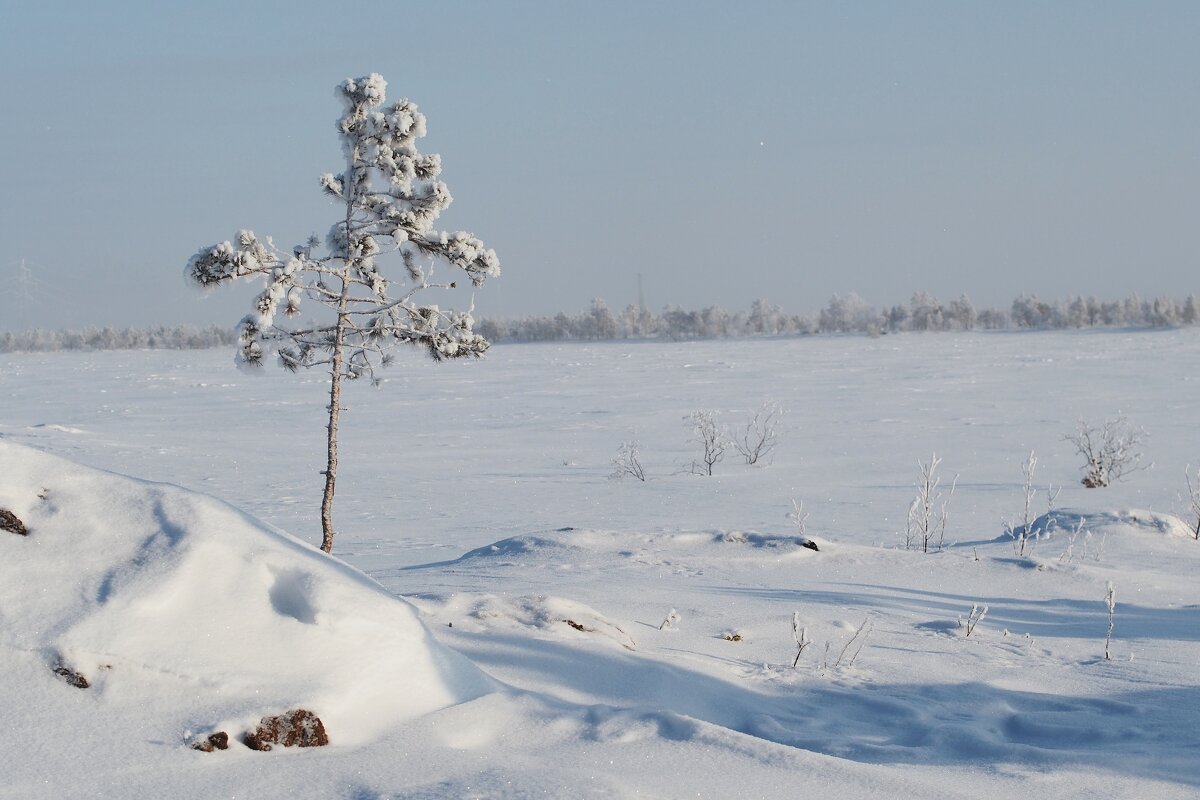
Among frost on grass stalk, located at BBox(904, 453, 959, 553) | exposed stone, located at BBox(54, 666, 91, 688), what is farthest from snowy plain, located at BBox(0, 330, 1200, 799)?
frost on grass stalk, located at BBox(904, 453, 959, 553)

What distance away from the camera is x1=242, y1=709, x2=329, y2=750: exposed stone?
302 centimetres

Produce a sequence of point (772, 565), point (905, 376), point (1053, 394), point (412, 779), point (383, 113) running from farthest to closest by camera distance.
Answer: point (905, 376) < point (1053, 394) < point (383, 113) < point (772, 565) < point (412, 779)

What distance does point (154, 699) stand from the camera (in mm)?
3016

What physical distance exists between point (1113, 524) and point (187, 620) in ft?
32.1

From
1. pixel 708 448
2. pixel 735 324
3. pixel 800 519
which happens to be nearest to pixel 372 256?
pixel 800 519

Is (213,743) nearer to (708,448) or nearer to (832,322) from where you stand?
(708,448)

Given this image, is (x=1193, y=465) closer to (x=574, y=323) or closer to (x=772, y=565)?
(x=772, y=565)

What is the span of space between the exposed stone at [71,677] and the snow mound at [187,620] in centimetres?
1

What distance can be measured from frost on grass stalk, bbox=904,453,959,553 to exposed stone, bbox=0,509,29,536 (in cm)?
733

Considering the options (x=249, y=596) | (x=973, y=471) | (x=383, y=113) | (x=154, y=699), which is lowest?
(x=973, y=471)

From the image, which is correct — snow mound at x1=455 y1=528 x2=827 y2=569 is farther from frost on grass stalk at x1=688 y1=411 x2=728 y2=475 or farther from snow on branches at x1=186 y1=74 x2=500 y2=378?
frost on grass stalk at x1=688 y1=411 x2=728 y2=475

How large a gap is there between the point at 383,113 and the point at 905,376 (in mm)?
33930

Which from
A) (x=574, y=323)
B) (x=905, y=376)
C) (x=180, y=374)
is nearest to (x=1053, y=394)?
(x=905, y=376)

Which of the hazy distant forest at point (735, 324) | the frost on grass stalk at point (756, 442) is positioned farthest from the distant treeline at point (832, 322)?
the frost on grass stalk at point (756, 442)
